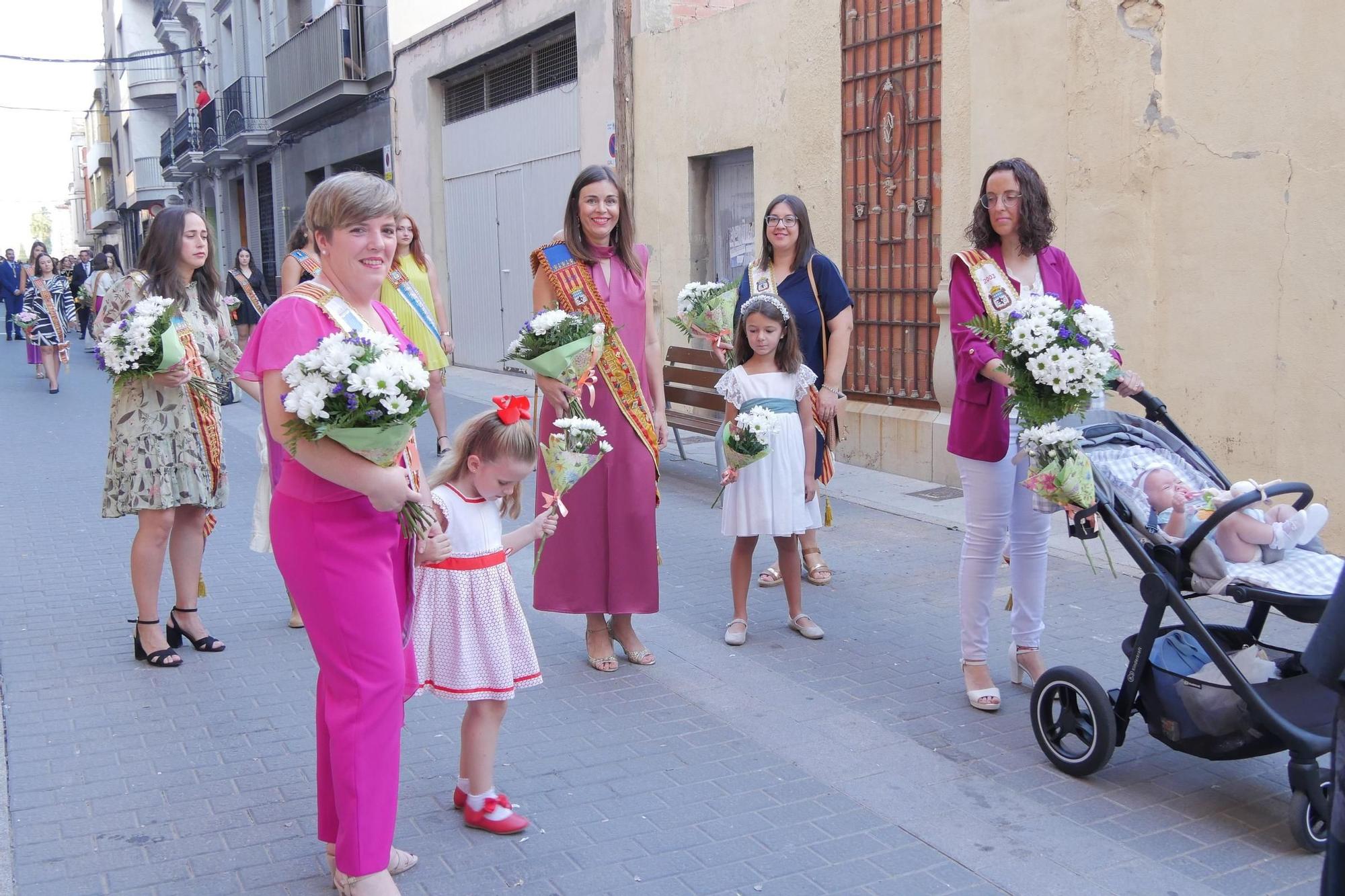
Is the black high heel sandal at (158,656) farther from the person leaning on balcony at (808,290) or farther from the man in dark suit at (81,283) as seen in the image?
the man in dark suit at (81,283)

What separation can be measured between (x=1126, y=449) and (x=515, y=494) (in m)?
2.17

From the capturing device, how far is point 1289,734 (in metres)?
3.58

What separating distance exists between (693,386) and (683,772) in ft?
21.5

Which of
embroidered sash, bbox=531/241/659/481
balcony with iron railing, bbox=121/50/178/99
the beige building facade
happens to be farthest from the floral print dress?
balcony with iron railing, bbox=121/50/178/99

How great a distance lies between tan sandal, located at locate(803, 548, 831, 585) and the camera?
22.6ft

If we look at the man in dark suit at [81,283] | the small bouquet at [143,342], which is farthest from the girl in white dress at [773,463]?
the man in dark suit at [81,283]

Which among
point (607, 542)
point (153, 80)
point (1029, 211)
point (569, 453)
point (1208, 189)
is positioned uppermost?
point (153, 80)

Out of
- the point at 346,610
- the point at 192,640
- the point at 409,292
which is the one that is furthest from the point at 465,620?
the point at 409,292

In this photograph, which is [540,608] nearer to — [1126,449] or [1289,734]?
[1126,449]

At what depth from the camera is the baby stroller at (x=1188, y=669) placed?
12.0 feet

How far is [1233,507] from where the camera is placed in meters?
3.66

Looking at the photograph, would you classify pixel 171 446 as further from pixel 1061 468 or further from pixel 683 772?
pixel 1061 468

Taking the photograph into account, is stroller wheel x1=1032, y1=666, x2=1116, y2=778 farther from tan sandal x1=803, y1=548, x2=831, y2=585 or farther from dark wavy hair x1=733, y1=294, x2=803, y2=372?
tan sandal x1=803, y1=548, x2=831, y2=585

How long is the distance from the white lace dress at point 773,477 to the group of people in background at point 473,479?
1 centimetres
